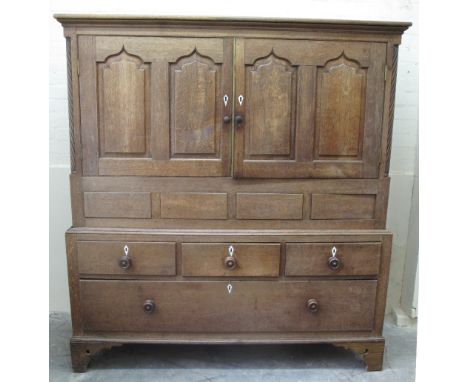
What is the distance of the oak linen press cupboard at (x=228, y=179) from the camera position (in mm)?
1975

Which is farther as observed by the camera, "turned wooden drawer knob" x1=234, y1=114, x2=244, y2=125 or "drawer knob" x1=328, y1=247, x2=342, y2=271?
"drawer knob" x1=328, y1=247, x2=342, y2=271

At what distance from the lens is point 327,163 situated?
207cm

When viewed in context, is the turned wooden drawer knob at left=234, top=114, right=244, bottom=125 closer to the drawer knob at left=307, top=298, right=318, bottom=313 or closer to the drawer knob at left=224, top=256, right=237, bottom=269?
the drawer knob at left=224, top=256, right=237, bottom=269

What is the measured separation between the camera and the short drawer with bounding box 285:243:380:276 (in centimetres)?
212

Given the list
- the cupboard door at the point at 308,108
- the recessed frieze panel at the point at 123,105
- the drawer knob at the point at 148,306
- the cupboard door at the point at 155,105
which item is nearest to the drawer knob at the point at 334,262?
the cupboard door at the point at 308,108

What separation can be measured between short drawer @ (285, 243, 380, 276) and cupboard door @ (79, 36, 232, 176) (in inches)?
21.5

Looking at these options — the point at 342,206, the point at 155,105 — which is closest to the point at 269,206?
the point at 342,206

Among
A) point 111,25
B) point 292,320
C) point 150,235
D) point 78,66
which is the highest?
point 111,25

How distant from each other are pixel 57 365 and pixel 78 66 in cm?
158

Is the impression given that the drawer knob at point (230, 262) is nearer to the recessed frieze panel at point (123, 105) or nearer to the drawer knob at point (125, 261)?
the drawer knob at point (125, 261)

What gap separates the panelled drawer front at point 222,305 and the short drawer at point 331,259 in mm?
61

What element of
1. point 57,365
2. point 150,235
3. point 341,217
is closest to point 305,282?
point 341,217

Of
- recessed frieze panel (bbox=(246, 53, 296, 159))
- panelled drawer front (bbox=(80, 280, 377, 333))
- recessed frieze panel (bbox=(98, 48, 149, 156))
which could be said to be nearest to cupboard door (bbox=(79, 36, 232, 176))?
recessed frieze panel (bbox=(98, 48, 149, 156))

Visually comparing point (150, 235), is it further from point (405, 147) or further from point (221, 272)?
point (405, 147)
